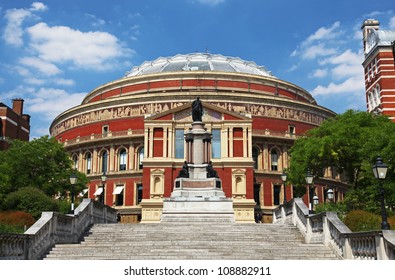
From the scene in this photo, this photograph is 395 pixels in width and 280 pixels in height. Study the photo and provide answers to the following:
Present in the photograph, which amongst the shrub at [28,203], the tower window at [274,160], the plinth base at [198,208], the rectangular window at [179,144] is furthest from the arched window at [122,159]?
the shrub at [28,203]

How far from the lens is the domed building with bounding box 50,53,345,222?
53375mm

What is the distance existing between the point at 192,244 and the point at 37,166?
28.8 metres

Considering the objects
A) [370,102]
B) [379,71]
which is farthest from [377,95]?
[370,102]

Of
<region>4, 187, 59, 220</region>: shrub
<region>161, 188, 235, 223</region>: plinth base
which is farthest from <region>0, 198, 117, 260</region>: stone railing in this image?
<region>161, 188, 235, 223</region>: plinth base

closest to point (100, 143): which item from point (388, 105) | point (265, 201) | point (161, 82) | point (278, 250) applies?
point (161, 82)

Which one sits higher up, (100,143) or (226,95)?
(226,95)

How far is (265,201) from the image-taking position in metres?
58.8

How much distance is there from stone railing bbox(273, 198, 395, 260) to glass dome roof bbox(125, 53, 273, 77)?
49.6 meters

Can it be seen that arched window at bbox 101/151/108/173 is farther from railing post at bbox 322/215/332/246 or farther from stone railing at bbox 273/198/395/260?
railing post at bbox 322/215/332/246

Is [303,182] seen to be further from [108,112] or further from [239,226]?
[108,112]

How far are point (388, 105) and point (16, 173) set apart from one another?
1972 inches

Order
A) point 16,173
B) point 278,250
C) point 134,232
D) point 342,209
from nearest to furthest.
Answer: point 278,250 < point 134,232 < point 342,209 < point 16,173

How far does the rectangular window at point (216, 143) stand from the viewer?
54.1 metres

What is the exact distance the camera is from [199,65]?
76562 millimetres
